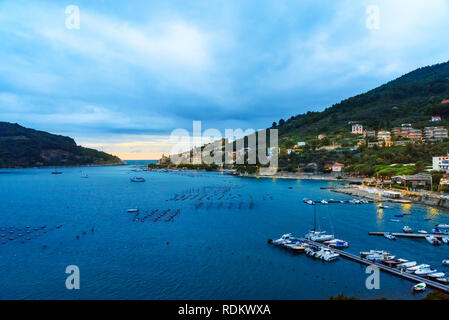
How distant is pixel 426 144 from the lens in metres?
71.1

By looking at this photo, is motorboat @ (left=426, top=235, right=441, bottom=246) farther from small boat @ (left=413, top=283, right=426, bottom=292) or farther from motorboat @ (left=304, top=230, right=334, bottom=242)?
small boat @ (left=413, top=283, right=426, bottom=292)

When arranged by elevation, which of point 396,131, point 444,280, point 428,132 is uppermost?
point 396,131

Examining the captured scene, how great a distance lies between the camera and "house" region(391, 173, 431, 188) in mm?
47094

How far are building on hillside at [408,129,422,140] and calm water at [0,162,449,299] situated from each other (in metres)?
56.7

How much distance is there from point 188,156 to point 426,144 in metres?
113

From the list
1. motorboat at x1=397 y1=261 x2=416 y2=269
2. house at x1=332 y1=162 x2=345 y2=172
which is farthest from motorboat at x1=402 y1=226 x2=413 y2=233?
house at x1=332 y1=162 x2=345 y2=172

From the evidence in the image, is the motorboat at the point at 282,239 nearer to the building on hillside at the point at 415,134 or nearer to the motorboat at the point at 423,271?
the motorboat at the point at 423,271

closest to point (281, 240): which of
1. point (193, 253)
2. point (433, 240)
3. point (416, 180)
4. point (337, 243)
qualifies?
point (337, 243)

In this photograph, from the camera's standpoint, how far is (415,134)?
281 ft

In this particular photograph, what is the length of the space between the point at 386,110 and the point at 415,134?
38.2 m

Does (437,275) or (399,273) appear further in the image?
(399,273)

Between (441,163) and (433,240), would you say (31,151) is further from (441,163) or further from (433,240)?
(433,240)

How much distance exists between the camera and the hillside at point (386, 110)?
10281 cm
